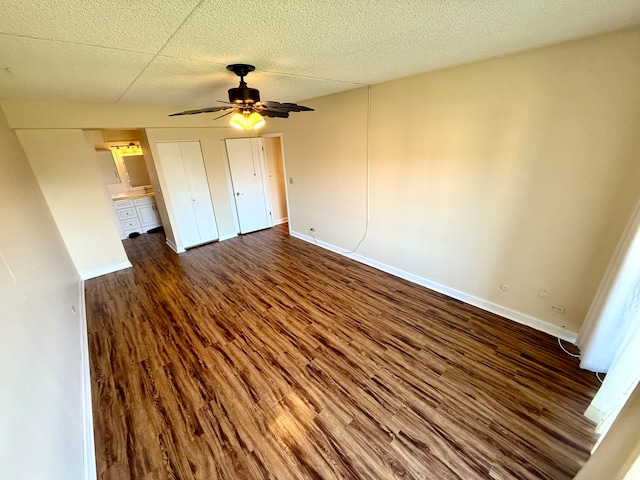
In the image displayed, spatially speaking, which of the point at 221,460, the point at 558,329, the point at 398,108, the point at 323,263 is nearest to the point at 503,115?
the point at 398,108

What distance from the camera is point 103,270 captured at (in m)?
4.06

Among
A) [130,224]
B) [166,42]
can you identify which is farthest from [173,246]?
[166,42]

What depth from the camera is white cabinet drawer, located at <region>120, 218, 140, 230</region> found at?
566 cm

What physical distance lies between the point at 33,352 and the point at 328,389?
185 centimetres

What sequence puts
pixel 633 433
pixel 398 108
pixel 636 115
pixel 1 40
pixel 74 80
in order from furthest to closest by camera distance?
pixel 398 108, pixel 74 80, pixel 636 115, pixel 1 40, pixel 633 433

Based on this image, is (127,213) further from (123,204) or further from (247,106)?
(247,106)

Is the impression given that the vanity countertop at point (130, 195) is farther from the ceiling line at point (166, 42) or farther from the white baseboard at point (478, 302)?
the white baseboard at point (478, 302)

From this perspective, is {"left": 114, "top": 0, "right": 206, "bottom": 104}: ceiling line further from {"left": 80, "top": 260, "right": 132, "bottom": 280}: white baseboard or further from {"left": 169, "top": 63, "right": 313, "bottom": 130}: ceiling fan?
{"left": 80, "top": 260, "right": 132, "bottom": 280}: white baseboard

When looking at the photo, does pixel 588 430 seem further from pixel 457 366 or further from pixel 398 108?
pixel 398 108

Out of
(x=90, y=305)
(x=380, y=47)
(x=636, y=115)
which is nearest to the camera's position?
(x=636, y=115)

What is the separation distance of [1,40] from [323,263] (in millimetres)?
3545

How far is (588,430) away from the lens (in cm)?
164

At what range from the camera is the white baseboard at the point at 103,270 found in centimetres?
392

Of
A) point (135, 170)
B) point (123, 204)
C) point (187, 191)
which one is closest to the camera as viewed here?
point (187, 191)
